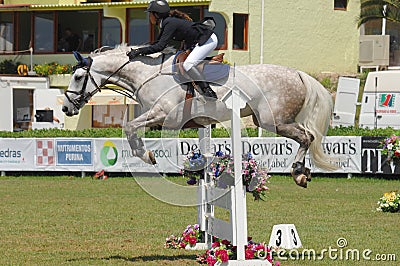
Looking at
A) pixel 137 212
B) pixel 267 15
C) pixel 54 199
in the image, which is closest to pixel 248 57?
pixel 267 15

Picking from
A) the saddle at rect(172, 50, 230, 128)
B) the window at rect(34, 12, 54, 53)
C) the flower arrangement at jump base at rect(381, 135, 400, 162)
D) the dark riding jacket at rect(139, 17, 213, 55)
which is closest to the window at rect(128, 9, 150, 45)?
the window at rect(34, 12, 54, 53)

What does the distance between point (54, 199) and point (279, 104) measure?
32.9 ft

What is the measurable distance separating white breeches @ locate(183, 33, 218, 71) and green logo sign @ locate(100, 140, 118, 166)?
15.4 metres

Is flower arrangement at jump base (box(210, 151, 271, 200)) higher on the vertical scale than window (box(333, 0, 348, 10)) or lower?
lower

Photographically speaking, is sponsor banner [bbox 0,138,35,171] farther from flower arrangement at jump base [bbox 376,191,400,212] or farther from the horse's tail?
the horse's tail

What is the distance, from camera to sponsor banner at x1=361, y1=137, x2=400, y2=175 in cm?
2472

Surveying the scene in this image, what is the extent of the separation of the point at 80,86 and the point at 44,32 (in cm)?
2995

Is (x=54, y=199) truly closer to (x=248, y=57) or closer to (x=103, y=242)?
(x=103, y=242)

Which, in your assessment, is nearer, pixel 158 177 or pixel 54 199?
pixel 158 177

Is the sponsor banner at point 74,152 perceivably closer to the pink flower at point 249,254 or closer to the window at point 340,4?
the window at point 340,4

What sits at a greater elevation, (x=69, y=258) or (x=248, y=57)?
(x=248, y=57)

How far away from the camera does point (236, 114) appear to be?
10.0 metres

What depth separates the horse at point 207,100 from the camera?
37.5ft

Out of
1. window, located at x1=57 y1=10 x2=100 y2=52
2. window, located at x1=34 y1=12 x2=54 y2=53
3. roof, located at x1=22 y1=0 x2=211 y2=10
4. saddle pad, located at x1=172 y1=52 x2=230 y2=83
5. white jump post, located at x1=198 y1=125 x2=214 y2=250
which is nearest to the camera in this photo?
saddle pad, located at x1=172 y1=52 x2=230 y2=83
